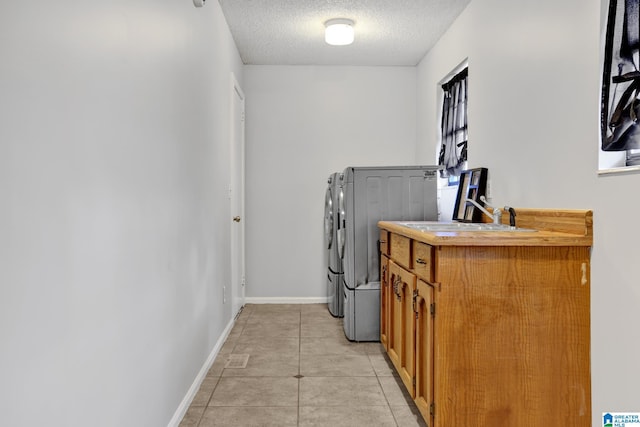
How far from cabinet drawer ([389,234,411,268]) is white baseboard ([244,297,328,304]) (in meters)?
2.08

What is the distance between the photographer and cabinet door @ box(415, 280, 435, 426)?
79.7 inches

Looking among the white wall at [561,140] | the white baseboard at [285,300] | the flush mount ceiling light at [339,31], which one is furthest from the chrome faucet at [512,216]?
the white baseboard at [285,300]

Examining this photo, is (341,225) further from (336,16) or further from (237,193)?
(336,16)

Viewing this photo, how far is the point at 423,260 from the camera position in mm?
2150

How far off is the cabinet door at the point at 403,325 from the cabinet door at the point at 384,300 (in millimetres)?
98

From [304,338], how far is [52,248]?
2.75 metres

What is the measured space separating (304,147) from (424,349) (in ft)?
10.3

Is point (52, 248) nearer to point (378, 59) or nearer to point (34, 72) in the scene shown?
point (34, 72)

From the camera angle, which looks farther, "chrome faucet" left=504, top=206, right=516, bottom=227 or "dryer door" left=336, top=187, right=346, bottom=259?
"dryer door" left=336, top=187, right=346, bottom=259

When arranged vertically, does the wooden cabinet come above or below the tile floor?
above

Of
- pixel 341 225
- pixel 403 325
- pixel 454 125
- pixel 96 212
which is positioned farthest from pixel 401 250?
pixel 96 212

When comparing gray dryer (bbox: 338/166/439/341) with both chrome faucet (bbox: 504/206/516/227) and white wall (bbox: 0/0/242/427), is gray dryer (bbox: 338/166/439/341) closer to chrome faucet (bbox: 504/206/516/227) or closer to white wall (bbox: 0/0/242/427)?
chrome faucet (bbox: 504/206/516/227)

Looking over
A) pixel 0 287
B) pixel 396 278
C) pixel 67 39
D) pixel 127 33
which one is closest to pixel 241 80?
pixel 396 278

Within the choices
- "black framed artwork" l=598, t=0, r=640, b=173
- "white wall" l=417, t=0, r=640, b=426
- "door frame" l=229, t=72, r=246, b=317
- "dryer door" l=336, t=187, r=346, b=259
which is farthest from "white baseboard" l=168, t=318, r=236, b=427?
"black framed artwork" l=598, t=0, r=640, b=173
